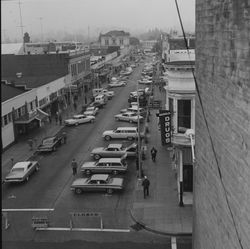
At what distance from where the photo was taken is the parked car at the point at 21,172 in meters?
23.8

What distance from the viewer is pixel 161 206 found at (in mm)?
20031

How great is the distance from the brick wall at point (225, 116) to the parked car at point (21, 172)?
1462 cm

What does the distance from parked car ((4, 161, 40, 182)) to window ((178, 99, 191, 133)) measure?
30.4 feet

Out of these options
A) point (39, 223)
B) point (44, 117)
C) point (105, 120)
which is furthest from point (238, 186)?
point (105, 120)

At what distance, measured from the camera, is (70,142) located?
34.4 m

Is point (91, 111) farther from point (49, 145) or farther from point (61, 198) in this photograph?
point (61, 198)

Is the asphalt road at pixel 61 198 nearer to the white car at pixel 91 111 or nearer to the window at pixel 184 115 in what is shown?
the window at pixel 184 115

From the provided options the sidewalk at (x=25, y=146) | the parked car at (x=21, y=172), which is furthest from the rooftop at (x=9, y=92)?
the parked car at (x=21, y=172)

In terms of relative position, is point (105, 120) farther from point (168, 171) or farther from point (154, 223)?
point (154, 223)

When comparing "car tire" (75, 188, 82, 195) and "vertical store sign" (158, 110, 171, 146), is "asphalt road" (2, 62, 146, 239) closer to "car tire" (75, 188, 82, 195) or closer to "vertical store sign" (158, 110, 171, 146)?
"car tire" (75, 188, 82, 195)

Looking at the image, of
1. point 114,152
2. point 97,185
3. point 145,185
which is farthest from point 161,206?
point 114,152

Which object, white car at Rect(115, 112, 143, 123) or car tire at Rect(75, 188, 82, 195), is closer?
car tire at Rect(75, 188, 82, 195)

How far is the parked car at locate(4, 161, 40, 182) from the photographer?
23.8 meters

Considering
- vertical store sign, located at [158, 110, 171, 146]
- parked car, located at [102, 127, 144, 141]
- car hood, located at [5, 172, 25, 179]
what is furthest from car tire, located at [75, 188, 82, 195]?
parked car, located at [102, 127, 144, 141]
